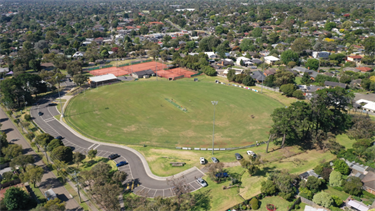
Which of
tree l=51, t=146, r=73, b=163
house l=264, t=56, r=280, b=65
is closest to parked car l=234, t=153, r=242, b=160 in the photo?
tree l=51, t=146, r=73, b=163

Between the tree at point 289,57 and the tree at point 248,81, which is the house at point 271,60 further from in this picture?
the tree at point 248,81

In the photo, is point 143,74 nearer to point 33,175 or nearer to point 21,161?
point 21,161

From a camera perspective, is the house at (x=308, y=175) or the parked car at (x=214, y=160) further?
the parked car at (x=214, y=160)

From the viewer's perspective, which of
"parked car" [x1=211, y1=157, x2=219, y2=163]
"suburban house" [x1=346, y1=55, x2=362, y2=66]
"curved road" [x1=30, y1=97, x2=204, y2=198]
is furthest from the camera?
"suburban house" [x1=346, y1=55, x2=362, y2=66]

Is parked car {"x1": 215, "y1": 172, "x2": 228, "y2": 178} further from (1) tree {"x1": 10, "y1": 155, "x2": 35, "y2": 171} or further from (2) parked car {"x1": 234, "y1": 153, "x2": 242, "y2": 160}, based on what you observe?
(1) tree {"x1": 10, "y1": 155, "x2": 35, "y2": 171}

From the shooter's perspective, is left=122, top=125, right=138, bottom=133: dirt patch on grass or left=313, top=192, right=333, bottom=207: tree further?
left=122, top=125, right=138, bottom=133: dirt patch on grass

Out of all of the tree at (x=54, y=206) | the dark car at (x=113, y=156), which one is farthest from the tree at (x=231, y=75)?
the tree at (x=54, y=206)

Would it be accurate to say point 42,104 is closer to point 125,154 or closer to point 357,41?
point 125,154
